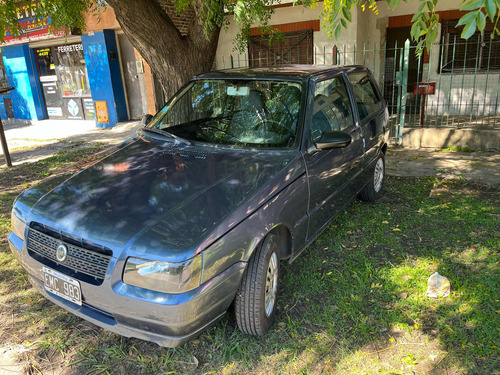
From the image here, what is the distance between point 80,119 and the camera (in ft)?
45.6

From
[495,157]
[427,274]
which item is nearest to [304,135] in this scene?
[427,274]

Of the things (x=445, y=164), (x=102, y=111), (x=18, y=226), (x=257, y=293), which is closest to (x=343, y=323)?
(x=257, y=293)

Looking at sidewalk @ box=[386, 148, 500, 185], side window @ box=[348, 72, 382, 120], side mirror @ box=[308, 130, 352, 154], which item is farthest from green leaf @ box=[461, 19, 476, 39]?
sidewalk @ box=[386, 148, 500, 185]

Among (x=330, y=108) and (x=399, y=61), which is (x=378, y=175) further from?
(x=399, y=61)

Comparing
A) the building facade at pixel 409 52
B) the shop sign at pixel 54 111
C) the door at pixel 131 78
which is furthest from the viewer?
the shop sign at pixel 54 111

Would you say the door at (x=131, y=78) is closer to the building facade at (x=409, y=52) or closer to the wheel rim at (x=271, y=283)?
the building facade at (x=409, y=52)

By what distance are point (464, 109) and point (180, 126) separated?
29.9 ft

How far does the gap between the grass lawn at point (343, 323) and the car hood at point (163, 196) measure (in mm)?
930

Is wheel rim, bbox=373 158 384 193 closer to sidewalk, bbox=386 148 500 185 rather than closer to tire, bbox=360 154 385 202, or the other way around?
tire, bbox=360 154 385 202

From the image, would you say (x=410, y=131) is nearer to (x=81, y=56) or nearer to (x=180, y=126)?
(x=180, y=126)

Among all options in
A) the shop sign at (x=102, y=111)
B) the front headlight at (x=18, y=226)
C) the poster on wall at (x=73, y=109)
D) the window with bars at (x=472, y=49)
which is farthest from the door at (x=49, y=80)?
the front headlight at (x=18, y=226)

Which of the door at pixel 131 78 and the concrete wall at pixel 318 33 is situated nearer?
the concrete wall at pixel 318 33

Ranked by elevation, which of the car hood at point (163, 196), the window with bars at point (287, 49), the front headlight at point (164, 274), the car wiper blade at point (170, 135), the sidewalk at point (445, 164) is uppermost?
the window with bars at point (287, 49)

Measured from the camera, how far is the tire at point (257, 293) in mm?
2660
